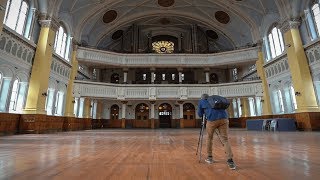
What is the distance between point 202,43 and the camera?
25.9 m

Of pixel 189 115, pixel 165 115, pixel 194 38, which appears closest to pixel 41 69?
pixel 165 115

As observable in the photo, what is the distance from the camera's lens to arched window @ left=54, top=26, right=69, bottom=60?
1703cm

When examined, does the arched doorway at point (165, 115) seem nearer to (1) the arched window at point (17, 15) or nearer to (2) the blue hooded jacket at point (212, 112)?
(1) the arched window at point (17, 15)

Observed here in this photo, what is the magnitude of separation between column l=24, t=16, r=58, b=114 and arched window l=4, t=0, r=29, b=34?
1318 mm

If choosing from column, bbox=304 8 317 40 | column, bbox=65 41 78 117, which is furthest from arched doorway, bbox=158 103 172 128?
column, bbox=304 8 317 40

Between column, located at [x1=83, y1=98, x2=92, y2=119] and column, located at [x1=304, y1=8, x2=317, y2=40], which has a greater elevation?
column, located at [x1=304, y1=8, x2=317, y2=40]

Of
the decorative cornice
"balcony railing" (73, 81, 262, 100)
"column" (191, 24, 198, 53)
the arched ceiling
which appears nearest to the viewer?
the decorative cornice

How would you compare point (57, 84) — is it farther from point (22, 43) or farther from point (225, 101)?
point (225, 101)

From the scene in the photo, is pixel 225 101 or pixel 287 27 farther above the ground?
pixel 287 27

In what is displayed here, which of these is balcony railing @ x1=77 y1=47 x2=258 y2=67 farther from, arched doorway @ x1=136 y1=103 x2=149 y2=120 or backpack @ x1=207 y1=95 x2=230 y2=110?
backpack @ x1=207 y1=95 x2=230 y2=110

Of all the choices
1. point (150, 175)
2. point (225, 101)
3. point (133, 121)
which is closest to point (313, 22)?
point (225, 101)

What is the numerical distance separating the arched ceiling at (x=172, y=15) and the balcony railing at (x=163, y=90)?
498 cm

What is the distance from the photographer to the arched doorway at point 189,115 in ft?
80.9

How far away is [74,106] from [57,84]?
3.31 metres
